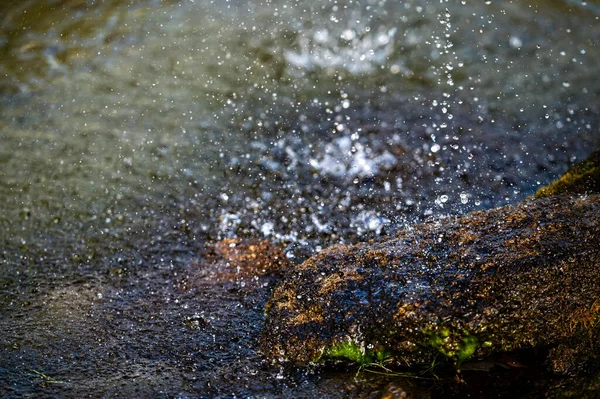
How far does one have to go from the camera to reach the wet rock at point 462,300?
9.61 feet

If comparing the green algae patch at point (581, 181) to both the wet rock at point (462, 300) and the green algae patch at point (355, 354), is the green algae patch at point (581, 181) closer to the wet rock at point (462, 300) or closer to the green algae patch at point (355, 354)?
the wet rock at point (462, 300)

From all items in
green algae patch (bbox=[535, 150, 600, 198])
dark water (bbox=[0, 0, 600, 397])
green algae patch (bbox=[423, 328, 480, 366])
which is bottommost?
dark water (bbox=[0, 0, 600, 397])

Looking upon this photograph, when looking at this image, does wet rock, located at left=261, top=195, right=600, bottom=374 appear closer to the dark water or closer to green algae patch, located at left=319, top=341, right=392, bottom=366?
green algae patch, located at left=319, top=341, right=392, bottom=366

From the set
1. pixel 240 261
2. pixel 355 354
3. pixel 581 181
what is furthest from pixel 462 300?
pixel 240 261

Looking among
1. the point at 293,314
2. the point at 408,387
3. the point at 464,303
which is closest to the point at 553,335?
the point at 464,303

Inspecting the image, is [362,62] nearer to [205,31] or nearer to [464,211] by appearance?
[205,31]

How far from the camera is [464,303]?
2957 millimetres

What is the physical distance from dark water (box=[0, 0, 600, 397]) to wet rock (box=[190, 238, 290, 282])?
132 mm

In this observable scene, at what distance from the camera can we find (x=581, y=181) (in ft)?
13.6

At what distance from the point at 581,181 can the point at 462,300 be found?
1780 millimetres

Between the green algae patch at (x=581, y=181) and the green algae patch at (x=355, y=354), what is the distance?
6.09 ft

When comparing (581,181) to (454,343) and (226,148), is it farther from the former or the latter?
(226,148)

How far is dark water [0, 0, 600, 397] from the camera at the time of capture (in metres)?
3.52

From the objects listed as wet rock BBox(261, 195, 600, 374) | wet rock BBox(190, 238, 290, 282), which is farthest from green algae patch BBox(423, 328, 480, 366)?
wet rock BBox(190, 238, 290, 282)
